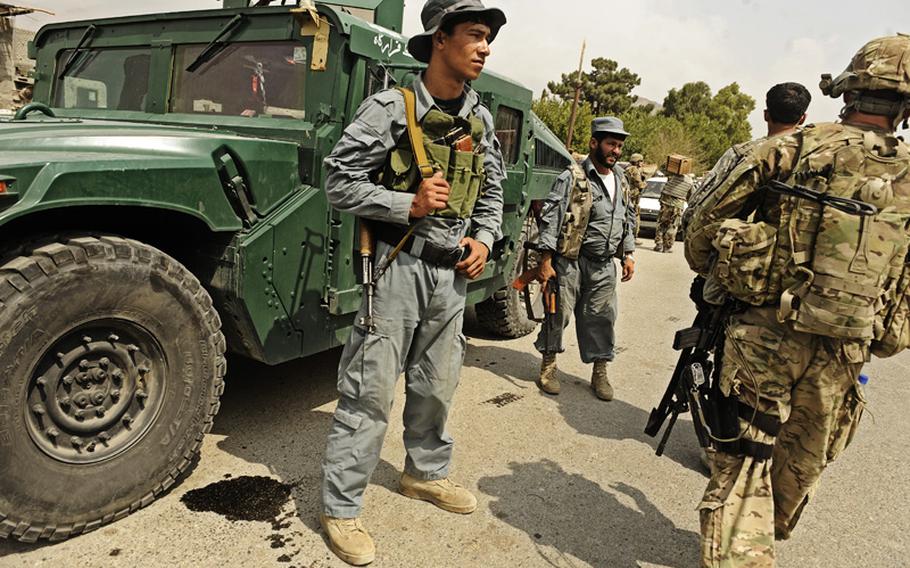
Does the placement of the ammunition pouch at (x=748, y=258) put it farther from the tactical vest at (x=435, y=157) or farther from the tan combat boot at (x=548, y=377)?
the tan combat boot at (x=548, y=377)

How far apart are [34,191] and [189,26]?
5.44ft

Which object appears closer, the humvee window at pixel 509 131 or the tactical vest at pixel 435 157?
the tactical vest at pixel 435 157

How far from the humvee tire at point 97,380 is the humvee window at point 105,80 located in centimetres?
158

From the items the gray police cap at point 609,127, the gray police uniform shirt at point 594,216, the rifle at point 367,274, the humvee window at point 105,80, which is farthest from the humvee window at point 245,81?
the gray police cap at point 609,127

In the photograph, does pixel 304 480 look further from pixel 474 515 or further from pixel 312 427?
pixel 474 515

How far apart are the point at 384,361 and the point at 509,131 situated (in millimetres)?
2504

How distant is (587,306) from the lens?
4133 millimetres

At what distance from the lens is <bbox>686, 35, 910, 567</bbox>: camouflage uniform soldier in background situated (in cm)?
181

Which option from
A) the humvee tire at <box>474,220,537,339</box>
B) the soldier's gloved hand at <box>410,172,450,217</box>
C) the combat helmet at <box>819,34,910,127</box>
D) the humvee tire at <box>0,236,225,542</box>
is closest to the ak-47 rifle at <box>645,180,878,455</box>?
the combat helmet at <box>819,34,910,127</box>

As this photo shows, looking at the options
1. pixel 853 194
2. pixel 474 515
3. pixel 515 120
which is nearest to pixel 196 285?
pixel 474 515

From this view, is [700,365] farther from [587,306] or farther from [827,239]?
[587,306]

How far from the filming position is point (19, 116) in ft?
9.73

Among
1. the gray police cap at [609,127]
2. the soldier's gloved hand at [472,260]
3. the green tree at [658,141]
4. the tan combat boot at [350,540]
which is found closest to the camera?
the tan combat boot at [350,540]

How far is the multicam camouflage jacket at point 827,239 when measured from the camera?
71.2 inches
